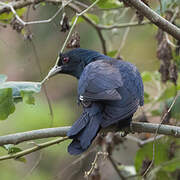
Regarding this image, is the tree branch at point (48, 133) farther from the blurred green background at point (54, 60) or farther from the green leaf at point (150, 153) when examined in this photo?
the blurred green background at point (54, 60)

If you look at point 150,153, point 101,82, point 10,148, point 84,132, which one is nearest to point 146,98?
point 150,153

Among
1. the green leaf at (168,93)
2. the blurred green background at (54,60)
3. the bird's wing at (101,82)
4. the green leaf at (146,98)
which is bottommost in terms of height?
the blurred green background at (54,60)

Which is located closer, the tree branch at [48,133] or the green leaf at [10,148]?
the tree branch at [48,133]

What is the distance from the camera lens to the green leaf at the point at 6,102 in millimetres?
3652

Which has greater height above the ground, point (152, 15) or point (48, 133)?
point (152, 15)

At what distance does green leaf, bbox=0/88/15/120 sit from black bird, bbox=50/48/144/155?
0.61 metres

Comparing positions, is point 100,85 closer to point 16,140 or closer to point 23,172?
point 16,140

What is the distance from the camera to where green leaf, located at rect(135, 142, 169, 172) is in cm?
482

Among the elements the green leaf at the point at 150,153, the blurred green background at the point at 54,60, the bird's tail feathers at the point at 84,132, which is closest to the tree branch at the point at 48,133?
the bird's tail feathers at the point at 84,132

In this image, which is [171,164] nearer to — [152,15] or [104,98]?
[104,98]

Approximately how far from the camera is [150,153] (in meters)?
4.86

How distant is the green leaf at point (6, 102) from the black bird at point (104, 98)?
2.00ft

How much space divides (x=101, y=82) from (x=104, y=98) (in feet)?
0.90

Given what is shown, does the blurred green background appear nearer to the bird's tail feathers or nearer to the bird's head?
the bird's head
